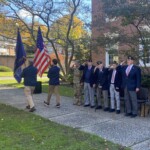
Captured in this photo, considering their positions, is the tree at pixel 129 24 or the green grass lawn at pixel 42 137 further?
the tree at pixel 129 24

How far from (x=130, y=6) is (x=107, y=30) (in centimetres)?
261

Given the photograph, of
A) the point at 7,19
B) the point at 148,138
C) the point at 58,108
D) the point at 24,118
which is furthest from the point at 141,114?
the point at 7,19

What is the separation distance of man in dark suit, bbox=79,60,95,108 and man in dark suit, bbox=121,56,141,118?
170cm

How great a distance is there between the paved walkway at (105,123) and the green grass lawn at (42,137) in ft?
1.35

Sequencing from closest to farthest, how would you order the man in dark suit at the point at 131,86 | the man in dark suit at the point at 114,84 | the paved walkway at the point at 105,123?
1. the paved walkway at the point at 105,123
2. the man in dark suit at the point at 131,86
3. the man in dark suit at the point at 114,84

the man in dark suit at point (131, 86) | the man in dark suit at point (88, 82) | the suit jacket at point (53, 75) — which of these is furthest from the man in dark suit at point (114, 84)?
the suit jacket at point (53, 75)

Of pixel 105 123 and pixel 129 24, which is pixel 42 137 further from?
pixel 129 24

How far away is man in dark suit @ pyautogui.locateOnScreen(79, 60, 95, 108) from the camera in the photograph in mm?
10547

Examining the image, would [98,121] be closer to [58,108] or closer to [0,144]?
[58,108]

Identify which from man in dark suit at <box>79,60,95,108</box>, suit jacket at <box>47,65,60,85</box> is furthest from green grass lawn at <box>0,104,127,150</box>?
man in dark suit at <box>79,60,95,108</box>

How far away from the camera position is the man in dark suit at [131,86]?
8977 millimetres

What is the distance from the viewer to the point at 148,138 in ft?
22.1

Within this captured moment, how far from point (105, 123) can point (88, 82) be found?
2706 millimetres

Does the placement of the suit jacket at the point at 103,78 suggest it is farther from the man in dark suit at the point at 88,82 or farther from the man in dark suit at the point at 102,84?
the man in dark suit at the point at 88,82
